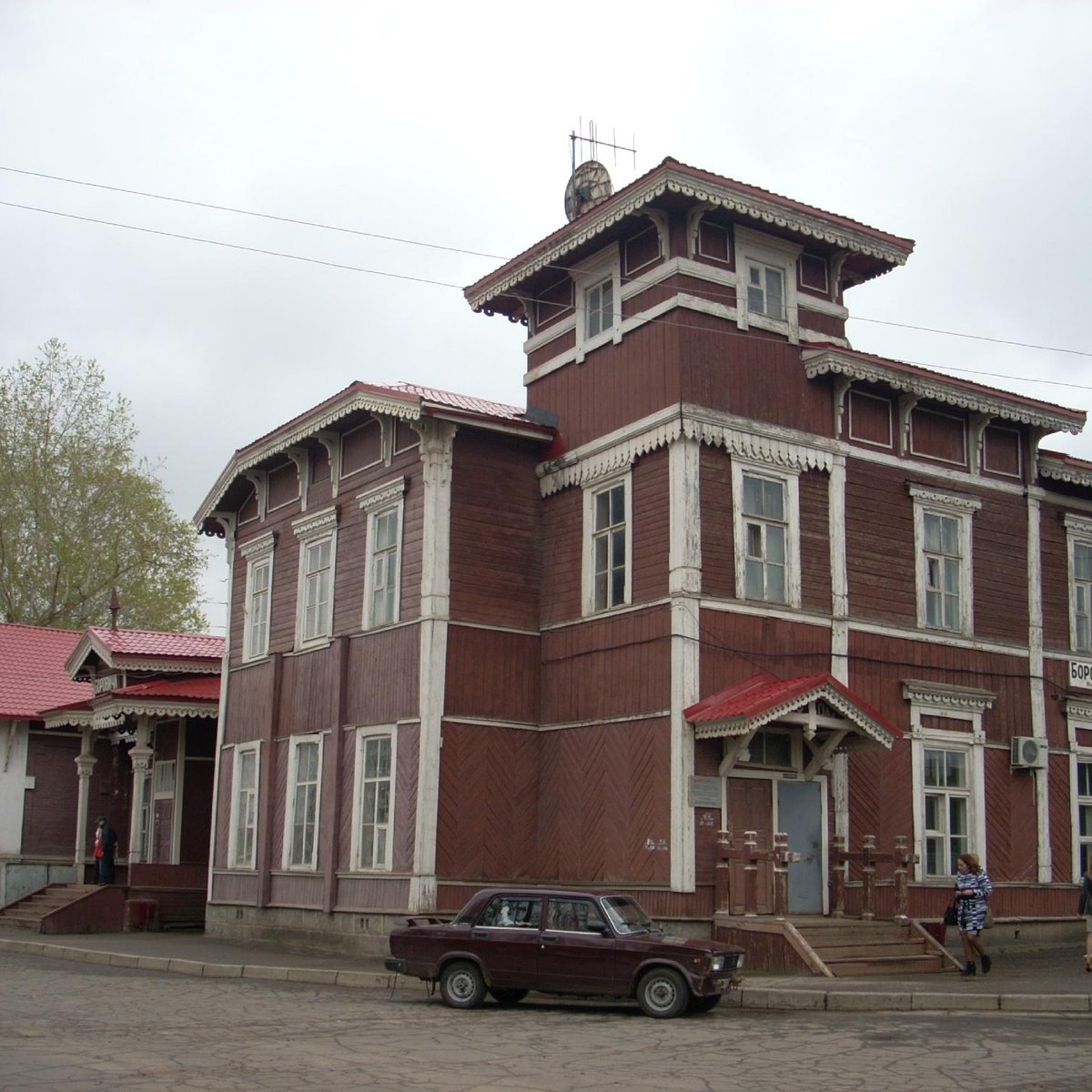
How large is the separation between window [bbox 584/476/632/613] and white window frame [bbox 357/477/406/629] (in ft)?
9.85

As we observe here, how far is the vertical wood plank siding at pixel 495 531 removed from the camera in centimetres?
2233

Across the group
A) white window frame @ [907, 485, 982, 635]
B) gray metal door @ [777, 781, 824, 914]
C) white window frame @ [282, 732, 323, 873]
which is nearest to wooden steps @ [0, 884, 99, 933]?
white window frame @ [282, 732, 323, 873]

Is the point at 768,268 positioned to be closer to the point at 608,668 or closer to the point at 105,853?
the point at 608,668

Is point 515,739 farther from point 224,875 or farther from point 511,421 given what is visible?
point 224,875

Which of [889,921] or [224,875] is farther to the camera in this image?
[224,875]

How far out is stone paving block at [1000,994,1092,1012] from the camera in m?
15.4

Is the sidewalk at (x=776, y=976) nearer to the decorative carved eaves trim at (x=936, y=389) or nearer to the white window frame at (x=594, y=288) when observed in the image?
the decorative carved eaves trim at (x=936, y=389)

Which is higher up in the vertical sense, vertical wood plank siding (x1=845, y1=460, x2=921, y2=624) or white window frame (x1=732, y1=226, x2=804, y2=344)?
white window frame (x1=732, y1=226, x2=804, y2=344)

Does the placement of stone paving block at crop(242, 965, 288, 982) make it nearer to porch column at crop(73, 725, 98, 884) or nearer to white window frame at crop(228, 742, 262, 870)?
white window frame at crop(228, 742, 262, 870)

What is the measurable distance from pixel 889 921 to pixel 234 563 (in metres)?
15.3

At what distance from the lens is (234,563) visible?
2927 cm

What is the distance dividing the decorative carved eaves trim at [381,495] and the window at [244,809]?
559cm

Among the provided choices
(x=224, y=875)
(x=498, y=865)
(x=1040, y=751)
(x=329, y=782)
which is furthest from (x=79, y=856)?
(x=1040, y=751)

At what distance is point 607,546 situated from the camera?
22.0 metres
